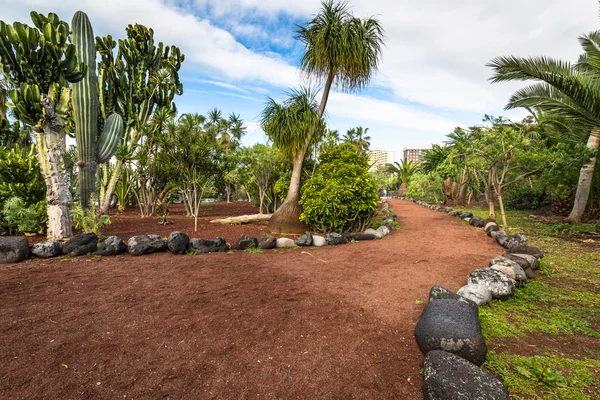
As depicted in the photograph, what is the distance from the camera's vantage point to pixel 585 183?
9.02 metres

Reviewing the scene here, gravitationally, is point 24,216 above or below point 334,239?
above

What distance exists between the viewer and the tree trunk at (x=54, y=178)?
5906 mm

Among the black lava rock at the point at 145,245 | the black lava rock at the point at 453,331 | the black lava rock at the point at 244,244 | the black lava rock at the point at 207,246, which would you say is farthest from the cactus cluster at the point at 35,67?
the black lava rock at the point at 453,331

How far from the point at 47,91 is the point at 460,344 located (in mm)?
8730

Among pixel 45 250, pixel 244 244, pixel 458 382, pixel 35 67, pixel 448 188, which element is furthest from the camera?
pixel 448 188

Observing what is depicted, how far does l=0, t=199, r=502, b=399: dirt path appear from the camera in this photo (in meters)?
2.04

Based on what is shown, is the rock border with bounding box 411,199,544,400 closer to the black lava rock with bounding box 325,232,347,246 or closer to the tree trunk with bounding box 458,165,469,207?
the black lava rock with bounding box 325,232,347,246

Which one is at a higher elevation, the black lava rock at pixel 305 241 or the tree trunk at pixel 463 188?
the tree trunk at pixel 463 188

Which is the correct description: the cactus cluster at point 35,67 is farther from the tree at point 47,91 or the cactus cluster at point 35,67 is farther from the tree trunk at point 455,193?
the tree trunk at point 455,193

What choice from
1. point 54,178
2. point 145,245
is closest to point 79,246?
point 145,245

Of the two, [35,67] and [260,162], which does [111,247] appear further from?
[260,162]

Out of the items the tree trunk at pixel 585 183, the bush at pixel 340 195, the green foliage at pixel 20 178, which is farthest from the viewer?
the tree trunk at pixel 585 183

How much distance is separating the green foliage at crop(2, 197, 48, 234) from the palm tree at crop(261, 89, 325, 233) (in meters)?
5.97

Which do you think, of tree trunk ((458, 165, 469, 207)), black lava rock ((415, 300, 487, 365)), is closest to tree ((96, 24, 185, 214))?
black lava rock ((415, 300, 487, 365))
